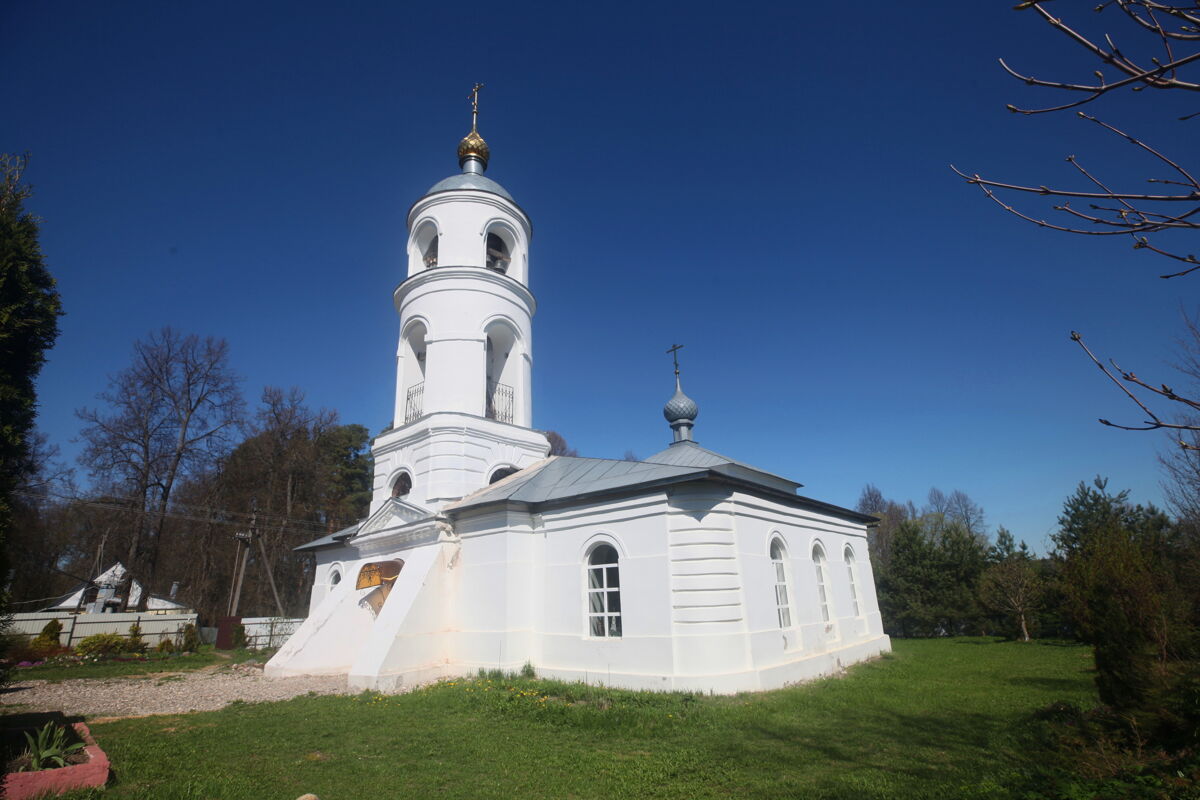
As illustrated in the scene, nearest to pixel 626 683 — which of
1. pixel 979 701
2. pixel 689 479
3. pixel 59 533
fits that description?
pixel 689 479

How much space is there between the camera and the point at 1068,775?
441 cm

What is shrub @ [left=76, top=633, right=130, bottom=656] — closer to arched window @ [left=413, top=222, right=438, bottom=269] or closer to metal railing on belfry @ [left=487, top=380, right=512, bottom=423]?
metal railing on belfry @ [left=487, top=380, right=512, bottom=423]

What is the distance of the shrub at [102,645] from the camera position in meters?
17.1

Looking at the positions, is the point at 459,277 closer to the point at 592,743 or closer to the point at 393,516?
the point at 393,516

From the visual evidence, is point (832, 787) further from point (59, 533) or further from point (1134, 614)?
point (59, 533)

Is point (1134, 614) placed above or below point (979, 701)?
above

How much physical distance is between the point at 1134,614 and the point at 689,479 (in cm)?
578

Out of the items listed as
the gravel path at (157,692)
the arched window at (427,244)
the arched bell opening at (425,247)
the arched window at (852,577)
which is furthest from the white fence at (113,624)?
the arched window at (852,577)

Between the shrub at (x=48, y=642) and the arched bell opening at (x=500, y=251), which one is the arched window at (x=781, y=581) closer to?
the arched bell opening at (x=500, y=251)

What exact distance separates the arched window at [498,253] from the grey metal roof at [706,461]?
23.3ft

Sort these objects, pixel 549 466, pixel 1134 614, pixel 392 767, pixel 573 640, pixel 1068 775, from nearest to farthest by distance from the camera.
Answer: pixel 1068 775, pixel 392 767, pixel 1134 614, pixel 573 640, pixel 549 466

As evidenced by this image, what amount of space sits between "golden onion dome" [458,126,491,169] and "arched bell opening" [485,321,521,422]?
5.82m

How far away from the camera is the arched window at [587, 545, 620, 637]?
10.9m

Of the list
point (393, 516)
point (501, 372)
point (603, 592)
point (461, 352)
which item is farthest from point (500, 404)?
point (603, 592)
